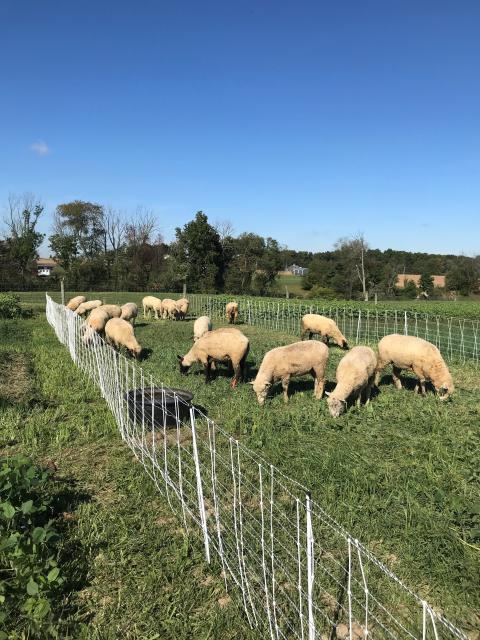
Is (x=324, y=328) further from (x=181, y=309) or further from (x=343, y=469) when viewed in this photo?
(x=343, y=469)

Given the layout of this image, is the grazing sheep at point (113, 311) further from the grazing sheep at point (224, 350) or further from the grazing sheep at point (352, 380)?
the grazing sheep at point (352, 380)

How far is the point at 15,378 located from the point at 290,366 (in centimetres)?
650

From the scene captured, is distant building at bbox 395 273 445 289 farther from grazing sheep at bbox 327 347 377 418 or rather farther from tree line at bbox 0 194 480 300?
grazing sheep at bbox 327 347 377 418

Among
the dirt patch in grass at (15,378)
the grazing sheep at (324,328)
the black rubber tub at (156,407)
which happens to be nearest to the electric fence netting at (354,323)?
the grazing sheep at (324,328)

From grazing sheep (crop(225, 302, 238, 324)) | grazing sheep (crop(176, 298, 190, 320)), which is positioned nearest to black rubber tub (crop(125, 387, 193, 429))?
grazing sheep (crop(225, 302, 238, 324))

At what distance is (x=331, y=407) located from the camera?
27.0 feet

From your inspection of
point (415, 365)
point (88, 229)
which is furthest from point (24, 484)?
point (88, 229)

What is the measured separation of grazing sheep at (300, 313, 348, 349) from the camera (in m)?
16.6

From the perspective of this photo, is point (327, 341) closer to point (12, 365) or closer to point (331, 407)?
point (331, 407)

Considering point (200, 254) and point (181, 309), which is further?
point (200, 254)

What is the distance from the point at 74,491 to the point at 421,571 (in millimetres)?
3867

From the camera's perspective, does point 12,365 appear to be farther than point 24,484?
Yes

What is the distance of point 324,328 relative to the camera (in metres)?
17.0

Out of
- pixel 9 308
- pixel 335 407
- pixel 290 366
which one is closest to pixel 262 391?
pixel 290 366
